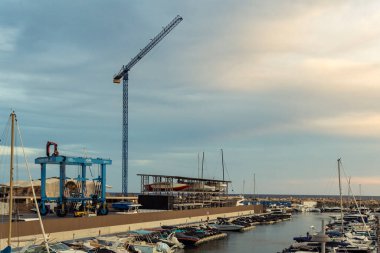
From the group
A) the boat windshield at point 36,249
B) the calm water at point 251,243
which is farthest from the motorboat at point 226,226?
the boat windshield at point 36,249

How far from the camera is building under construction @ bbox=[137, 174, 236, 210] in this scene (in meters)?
97.7

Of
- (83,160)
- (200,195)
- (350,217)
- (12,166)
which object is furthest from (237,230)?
(12,166)

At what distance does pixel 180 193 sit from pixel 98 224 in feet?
144

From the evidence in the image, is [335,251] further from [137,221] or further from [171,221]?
[171,221]

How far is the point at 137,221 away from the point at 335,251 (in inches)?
1350

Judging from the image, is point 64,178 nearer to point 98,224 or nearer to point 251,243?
point 98,224

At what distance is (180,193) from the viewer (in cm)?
11088

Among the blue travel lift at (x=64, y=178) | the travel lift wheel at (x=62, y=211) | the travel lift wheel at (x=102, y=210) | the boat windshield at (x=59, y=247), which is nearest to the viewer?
the boat windshield at (x=59, y=247)

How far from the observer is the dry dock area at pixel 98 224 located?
53562mm

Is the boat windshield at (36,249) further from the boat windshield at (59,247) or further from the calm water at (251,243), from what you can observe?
the calm water at (251,243)

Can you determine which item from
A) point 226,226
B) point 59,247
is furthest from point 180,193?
point 59,247

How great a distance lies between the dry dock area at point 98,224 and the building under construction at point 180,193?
4.13 m

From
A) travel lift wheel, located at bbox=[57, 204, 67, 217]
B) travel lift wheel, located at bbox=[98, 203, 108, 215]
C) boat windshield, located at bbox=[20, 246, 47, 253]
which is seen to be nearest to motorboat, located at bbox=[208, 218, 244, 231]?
travel lift wheel, located at bbox=[98, 203, 108, 215]

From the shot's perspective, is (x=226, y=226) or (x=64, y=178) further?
(x=226, y=226)
